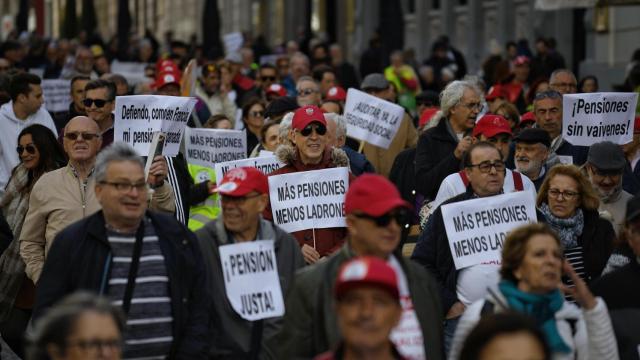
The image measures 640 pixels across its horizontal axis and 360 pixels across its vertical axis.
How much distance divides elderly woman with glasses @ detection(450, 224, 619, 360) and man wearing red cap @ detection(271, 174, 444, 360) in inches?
9.7

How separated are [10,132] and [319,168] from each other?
4600 millimetres

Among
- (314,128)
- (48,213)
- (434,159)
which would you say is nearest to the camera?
(48,213)

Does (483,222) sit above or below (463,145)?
below

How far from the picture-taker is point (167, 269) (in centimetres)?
694

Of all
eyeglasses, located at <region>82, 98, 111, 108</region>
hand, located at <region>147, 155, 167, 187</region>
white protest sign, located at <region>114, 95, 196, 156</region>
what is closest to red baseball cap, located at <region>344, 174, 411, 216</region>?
hand, located at <region>147, 155, 167, 187</region>

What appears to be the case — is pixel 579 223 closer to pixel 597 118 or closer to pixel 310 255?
pixel 310 255

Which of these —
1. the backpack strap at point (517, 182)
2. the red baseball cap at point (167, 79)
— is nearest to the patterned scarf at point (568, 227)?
the backpack strap at point (517, 182)

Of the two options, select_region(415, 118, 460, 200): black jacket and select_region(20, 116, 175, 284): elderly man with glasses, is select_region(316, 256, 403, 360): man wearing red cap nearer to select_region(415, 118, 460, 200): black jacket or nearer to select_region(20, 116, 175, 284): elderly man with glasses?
select_region(20, 116, 175, 284): elderly man with glasses

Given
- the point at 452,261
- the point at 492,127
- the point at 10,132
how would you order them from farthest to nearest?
the point at 10,132
the point at 492,127
the point at 452,261

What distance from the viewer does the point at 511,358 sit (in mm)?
5270

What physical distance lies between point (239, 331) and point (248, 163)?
3468 mm

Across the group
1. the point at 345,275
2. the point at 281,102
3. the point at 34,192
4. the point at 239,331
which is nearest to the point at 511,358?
the point at 345,275

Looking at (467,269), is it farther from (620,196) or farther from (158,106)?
(158,106)

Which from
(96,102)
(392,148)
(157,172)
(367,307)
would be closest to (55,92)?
(392,148)
